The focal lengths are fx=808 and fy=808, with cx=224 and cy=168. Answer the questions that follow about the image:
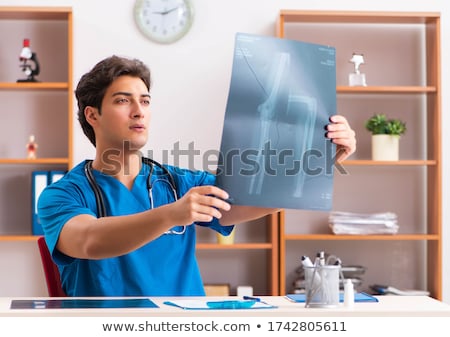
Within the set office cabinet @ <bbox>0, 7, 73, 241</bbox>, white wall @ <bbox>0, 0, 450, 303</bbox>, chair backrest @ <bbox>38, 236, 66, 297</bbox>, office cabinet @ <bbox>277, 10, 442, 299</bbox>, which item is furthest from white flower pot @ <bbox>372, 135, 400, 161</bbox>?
chair backrest @ <bbox>38, 236, 66, 297</bbox>

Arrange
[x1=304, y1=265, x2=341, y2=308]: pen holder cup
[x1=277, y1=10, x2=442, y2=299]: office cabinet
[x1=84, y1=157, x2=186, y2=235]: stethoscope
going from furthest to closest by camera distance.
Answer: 1. [x1=277, y1=10, x2=442, y2=299]: office cabinet
2. [x1=84, y1=157, x2=186, y2=235]: stethoscope
3. [x1=304, y1=265, x2=341, y2=308]: pen holder cup

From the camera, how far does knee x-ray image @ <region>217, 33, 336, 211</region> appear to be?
79.9 inches

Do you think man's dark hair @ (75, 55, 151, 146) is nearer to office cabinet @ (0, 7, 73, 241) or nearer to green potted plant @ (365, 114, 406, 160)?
office cabinet @ (0, 7, 73, 241)

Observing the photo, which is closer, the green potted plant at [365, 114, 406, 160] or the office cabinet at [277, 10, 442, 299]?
the green potted plant at [365, 114, 406, 160]

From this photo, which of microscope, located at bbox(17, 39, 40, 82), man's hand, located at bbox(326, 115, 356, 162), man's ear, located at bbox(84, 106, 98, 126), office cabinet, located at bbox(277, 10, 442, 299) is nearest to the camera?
man's hand, located at bbox(326, 115, 356, 162)

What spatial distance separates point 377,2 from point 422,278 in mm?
1465

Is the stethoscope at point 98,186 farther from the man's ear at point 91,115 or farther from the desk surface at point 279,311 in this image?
the desk surface at point 279,311

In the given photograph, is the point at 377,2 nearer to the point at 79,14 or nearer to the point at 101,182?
the point at 79,14

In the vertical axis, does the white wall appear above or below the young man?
above

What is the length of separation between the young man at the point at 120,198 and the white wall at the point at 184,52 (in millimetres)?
1653

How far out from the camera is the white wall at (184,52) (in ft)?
13.4

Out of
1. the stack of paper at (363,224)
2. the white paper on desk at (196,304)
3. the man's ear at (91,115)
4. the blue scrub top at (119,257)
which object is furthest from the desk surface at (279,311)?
the stack of paper at (363,224)

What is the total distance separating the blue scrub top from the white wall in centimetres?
173
